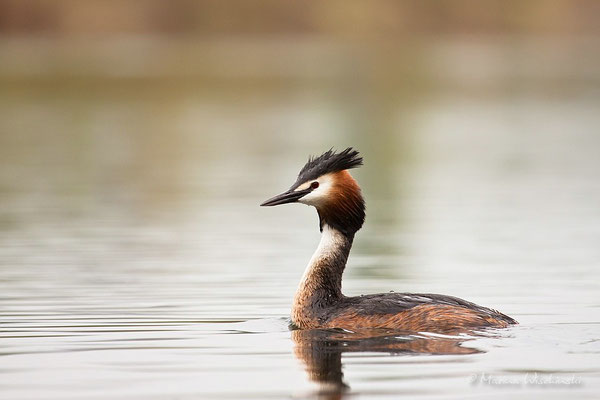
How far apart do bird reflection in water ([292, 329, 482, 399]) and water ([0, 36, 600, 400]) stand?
0.04 meters

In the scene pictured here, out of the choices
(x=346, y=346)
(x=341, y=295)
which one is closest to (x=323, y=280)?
(x=341, y=295)

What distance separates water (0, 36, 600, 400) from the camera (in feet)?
36.6

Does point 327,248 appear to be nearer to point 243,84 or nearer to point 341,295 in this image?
point 341,295

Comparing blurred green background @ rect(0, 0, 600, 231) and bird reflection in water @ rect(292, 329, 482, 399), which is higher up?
blurred green background @ rect(0, 0, 600, 231)

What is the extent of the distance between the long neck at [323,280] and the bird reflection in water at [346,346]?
1.02ft

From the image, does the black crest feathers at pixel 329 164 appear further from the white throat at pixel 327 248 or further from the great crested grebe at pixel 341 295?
the white throat at pixel 327 248

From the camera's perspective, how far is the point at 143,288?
1608cm

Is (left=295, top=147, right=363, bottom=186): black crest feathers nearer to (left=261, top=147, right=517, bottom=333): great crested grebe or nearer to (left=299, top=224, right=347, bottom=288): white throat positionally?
(left=261, top=147, right=517, bottom=333): great crested grebe

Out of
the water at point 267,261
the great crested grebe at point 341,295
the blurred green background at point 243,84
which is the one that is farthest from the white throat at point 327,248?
the blurred green background at point 243,84

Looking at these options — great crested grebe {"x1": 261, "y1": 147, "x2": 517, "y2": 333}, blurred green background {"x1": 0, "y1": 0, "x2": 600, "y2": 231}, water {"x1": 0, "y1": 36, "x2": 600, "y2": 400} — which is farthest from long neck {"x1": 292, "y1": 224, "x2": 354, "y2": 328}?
blurred green background {"x1": 0, "y1": 0, "x2": 600, "y2": 231}

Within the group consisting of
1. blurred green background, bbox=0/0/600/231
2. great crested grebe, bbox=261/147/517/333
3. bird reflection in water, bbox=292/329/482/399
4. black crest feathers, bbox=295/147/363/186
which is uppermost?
blurred green background, bbox=0/0/600/231

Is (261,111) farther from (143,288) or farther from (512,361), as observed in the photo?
(512,361)

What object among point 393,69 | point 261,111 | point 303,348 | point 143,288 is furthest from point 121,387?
point 393,69

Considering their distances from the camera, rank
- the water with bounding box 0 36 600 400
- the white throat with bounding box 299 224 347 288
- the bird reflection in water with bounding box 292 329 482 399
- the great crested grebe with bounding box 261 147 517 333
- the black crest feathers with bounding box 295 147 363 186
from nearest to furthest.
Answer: the water with bounding box 0 36 600 400, the bird reflection in water with bounding box 292 329 482 399, the great crested grebe with bounding box 261 147 517 333, the black crest feathers with bounding box 295 147 363 186, the white throat with bounding box 299 224 347 288
